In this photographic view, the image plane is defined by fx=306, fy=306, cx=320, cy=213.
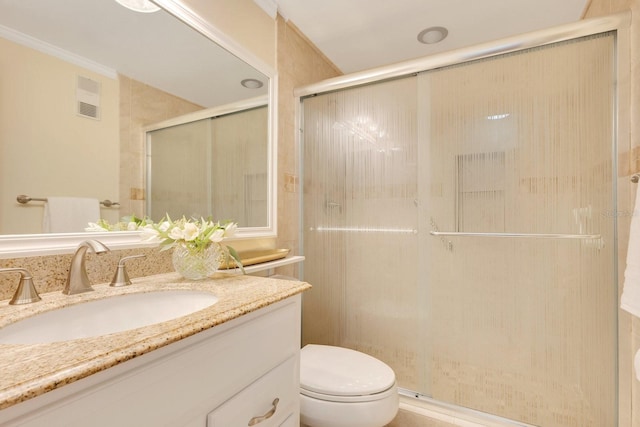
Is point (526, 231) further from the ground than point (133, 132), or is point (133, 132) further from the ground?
point (133, 132)

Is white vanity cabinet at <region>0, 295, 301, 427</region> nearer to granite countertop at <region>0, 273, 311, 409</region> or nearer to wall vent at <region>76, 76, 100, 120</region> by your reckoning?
granite countertop at <region>0, 273, 311, 409</region>

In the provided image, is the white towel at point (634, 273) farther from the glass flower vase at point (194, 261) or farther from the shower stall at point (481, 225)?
the glass flower vase at point (194, 261)

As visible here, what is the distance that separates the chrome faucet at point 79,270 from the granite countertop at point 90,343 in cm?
2

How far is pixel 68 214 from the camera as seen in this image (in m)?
0.89

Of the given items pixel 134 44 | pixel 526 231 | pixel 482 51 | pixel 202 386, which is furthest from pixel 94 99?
pixel 526 231

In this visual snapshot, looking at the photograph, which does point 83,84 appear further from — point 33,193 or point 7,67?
point 33,193

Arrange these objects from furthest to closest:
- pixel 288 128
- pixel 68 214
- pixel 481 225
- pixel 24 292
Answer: pixel 288 128 → pixel 481 225 → pixel 68 214 → pixel 24 292

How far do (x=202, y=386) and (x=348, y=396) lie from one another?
2.35 ft

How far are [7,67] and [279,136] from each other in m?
1.15

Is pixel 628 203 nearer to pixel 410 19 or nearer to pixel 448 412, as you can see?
pixel 448 412

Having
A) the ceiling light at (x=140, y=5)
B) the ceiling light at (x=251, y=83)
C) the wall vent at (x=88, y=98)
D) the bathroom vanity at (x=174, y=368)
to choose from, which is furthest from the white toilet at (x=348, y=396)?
the ceiling light at (x=140, y=5)

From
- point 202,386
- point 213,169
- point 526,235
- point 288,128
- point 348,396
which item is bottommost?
point 348,396

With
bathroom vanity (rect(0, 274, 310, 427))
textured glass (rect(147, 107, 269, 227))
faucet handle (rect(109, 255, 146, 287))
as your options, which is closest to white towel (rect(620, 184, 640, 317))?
bathroom vanity (rect(0, 274, 310, 427))

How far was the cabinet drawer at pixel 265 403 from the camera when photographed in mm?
670
